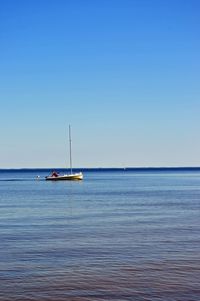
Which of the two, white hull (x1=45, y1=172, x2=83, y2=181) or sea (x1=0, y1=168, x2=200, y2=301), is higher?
white hull (x1=45, y1=172, x2=83, y2=181)

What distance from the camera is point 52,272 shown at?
70.7 ft

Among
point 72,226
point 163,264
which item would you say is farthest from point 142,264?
point 72,226

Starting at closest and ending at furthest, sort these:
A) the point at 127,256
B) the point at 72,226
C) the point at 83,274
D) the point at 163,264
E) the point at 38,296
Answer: the point at 38,296, the point at 83,274, the point at 163,264, the point at 127,256, the point at 72,226

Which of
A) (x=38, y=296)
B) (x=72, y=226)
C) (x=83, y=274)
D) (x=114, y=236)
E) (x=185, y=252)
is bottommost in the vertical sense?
(x=38, y=296)

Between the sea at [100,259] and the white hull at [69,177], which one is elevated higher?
the white hull at [69,177]

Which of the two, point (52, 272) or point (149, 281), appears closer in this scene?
point (149, 281)

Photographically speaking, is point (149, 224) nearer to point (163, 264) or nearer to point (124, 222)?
point (124, 222)

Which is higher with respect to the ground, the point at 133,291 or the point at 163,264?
the point at 163,264

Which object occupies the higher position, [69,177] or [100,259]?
[69,177]

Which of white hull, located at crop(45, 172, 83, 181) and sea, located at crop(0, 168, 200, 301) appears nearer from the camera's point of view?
sea, located at crop(0, 168, 200, 301)

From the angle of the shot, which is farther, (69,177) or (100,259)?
(69,177)

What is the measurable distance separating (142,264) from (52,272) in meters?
4.10

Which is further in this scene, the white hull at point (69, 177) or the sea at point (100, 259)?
the white hull at point (69, 177)

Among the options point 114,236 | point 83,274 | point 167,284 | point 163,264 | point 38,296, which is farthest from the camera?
point 114,236
